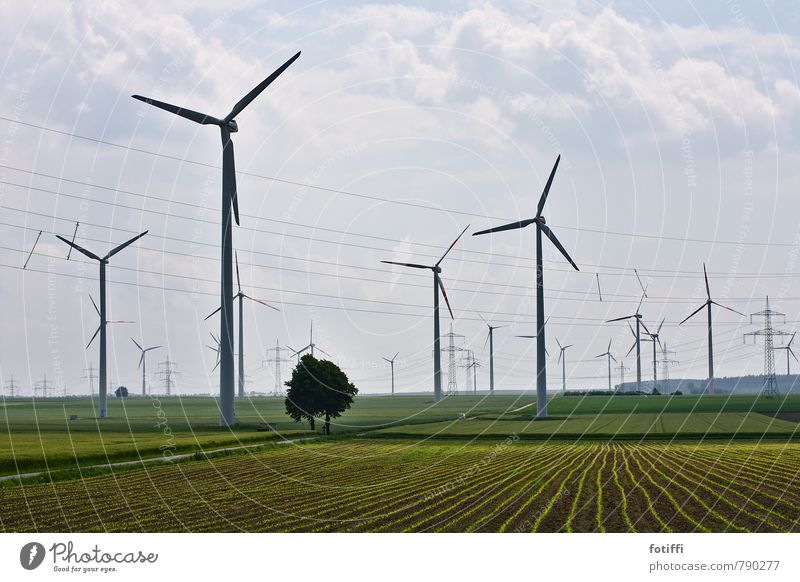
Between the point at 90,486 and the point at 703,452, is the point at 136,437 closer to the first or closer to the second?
the point at 90,486

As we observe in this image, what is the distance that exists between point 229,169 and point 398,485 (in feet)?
231

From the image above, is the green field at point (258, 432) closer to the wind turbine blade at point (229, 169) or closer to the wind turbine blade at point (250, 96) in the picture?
the wind turbine blade at point (229, 169)

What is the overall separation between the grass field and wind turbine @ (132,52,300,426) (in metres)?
7.36

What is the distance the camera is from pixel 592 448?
4279 inches

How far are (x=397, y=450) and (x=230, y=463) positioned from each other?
2757cm

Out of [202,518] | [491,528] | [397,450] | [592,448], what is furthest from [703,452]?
[202,518]

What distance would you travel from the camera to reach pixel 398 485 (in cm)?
6419

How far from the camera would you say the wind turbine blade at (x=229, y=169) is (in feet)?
398

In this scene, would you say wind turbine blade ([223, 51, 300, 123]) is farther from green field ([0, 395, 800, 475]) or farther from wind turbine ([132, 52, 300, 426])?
green field ([0, 395, 800, 475])

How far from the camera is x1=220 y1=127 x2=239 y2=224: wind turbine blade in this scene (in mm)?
121438
